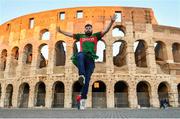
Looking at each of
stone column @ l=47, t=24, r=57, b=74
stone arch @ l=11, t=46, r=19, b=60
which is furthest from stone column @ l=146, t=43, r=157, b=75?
stone arch @ l=11, t=46, r=19, b=60

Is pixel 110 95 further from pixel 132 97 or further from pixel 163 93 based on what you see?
pixel 163 93

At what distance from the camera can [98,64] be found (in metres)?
23.7

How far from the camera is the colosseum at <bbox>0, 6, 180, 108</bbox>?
23.2m

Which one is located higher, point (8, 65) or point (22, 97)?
point (8, 65)

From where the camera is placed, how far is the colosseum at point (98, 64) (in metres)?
23.2

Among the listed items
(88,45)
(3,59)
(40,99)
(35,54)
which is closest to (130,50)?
(35,54)

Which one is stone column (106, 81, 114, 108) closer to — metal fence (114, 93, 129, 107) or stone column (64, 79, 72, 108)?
metal fence (114, 93, 129, 107)

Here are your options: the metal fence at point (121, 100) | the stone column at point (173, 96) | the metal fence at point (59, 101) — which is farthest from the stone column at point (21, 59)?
the stone column at point (173, 96)

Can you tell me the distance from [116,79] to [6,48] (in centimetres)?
1543

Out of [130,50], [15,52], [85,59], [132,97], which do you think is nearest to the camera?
[85,59]

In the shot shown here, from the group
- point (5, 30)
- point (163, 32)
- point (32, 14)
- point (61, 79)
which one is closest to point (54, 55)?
point (61, 79)

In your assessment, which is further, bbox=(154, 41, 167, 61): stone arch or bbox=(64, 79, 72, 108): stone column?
bbox=(154, 41, 167, 61): stone arch

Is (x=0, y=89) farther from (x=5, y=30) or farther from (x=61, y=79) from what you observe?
(x=61, y=79)

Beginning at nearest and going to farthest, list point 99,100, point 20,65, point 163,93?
point 99,100, point 163,93, point 20,65
